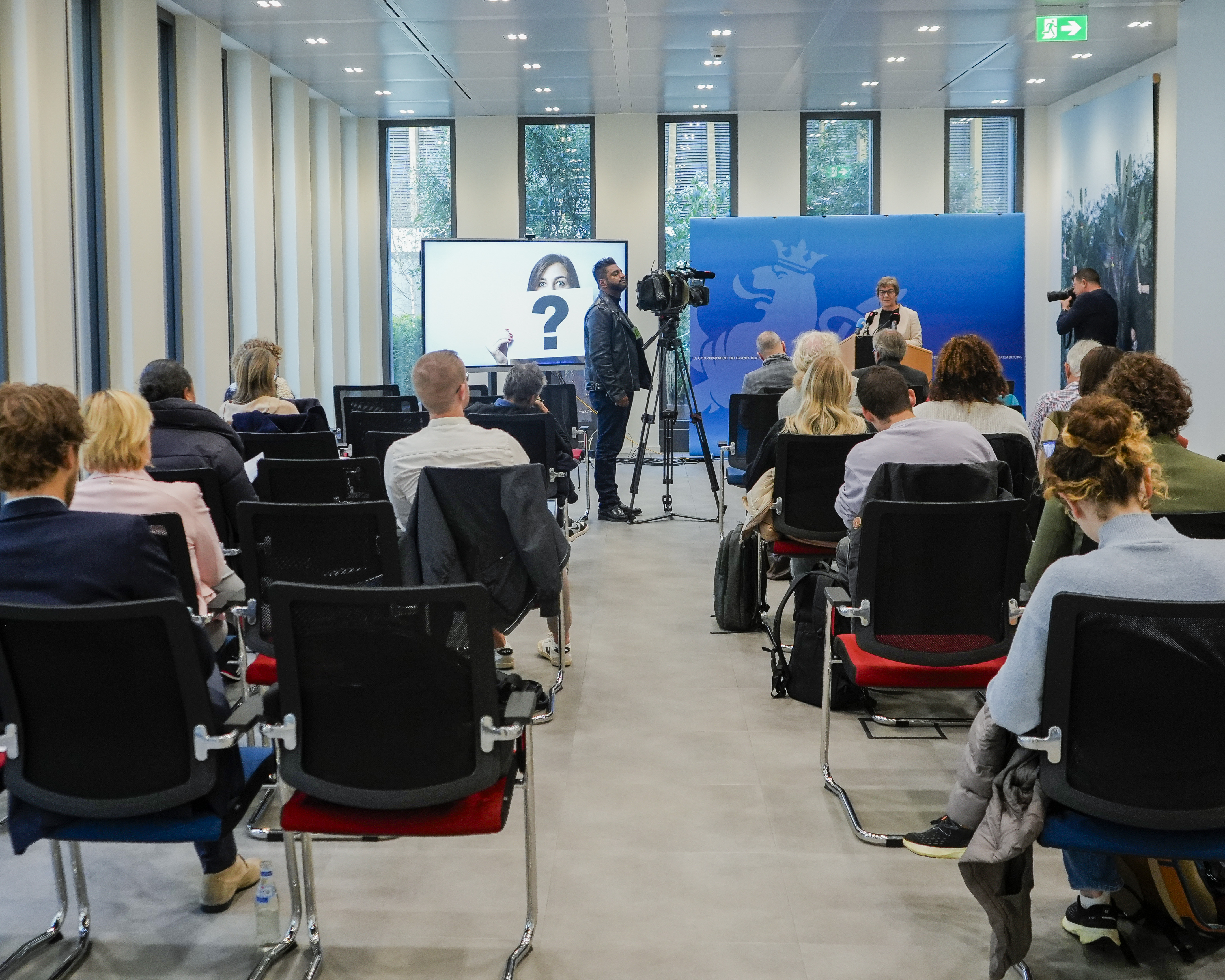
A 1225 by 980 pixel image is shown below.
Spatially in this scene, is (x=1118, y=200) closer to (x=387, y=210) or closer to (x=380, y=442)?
(x=387, y=210)

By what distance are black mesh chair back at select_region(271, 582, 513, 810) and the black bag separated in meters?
3.13

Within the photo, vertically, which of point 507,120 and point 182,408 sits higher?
point 507,120

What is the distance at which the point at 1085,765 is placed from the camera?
7.00 feet

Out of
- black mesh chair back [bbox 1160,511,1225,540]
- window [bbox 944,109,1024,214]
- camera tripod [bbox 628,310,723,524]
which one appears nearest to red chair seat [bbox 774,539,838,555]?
black mesh chair back [bbox 1160,511,1225,540]

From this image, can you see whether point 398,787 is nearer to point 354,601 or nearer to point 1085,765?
point 354,601

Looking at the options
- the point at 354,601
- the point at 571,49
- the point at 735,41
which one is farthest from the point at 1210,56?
the point at 354,601

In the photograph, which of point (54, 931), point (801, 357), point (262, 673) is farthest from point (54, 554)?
point (801, 357)

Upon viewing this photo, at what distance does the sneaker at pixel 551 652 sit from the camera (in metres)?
4.84

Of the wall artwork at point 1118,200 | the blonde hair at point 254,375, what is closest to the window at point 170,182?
the blonde hair at point 254,375

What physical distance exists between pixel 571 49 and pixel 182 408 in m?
6.52

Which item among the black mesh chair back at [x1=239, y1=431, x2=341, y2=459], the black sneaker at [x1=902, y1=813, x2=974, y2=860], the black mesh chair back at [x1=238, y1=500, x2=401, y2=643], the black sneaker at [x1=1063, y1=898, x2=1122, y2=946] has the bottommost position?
the black sneaker at [x1=1063, y1=898, x2=1122, y2=946]

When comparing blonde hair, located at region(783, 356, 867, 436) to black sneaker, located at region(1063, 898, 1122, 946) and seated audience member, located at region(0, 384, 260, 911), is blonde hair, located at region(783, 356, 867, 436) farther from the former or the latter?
seated audience member, located at region(0, 384, 260, 911)

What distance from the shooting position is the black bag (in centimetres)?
527

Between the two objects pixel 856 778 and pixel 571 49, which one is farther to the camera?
pixel 571 49
